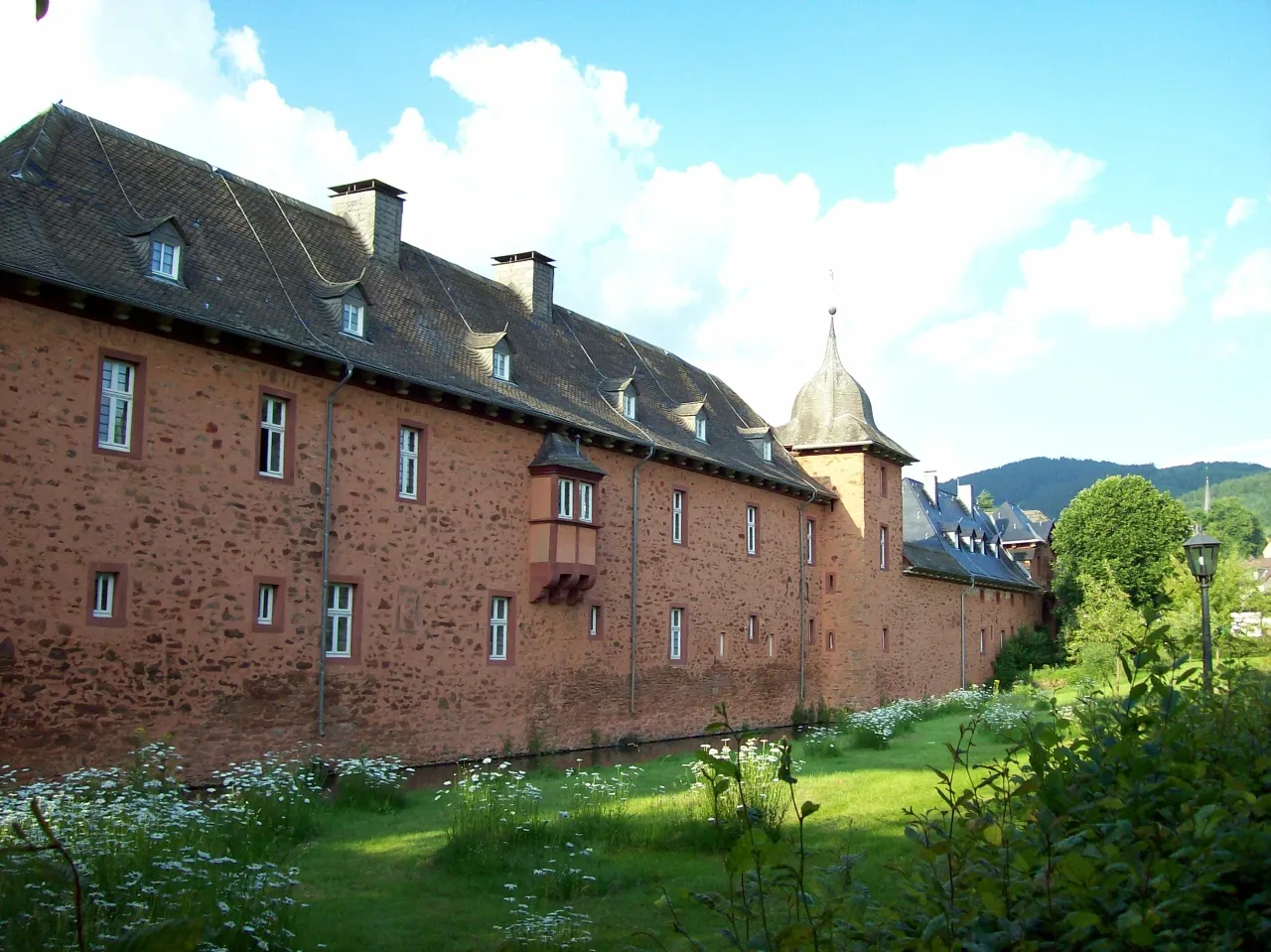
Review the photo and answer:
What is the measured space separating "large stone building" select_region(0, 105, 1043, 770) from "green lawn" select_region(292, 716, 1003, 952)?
13.7 feet

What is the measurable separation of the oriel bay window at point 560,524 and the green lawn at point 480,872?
25.4 feet

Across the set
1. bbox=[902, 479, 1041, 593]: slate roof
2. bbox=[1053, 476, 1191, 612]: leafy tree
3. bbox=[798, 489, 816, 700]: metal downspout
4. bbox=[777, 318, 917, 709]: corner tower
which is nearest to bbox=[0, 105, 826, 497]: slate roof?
bbox=[798, 489, 816, 700]: metal downspout

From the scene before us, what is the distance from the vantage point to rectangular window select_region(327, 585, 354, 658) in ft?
59.9

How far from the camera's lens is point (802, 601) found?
32.7m

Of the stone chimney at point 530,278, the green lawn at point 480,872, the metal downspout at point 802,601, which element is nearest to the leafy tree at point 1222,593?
the metal downspout at point 802,601

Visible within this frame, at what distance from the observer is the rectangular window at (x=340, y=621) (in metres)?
18.3

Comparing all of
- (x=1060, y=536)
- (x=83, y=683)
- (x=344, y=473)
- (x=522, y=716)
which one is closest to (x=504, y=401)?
(x=344, y=473)

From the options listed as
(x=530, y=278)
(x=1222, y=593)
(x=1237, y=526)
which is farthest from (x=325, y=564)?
(x=1237, y=526)

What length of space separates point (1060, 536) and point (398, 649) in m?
41.7

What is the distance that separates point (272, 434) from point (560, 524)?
21.3 feet

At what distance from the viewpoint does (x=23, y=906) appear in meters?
6.78

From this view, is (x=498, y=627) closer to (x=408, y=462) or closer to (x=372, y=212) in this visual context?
(x=408, y=462)

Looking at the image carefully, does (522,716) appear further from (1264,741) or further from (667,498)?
(1264,741)

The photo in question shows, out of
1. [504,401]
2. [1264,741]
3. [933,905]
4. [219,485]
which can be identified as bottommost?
[933,905]
